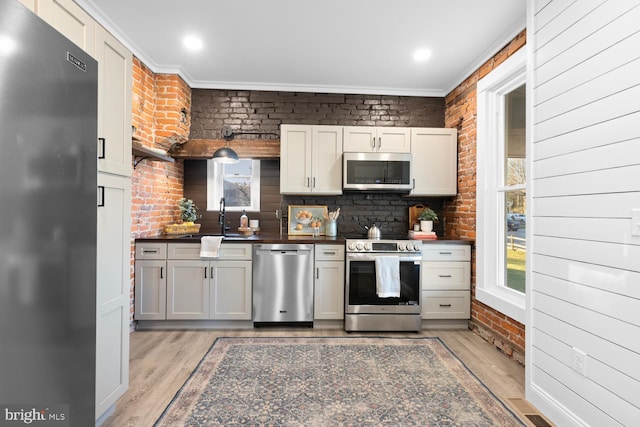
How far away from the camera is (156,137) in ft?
12.1

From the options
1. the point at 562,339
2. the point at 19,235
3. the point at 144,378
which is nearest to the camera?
the point at 19,235

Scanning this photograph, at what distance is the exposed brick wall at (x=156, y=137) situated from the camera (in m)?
3.30

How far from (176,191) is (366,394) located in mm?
3086

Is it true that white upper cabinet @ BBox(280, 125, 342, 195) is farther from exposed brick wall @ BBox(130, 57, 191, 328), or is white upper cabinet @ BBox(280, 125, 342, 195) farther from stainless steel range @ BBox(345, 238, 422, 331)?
exposed brick wall @ BBox(130, 57, 191, 328)

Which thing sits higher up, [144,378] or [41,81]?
[41,81]

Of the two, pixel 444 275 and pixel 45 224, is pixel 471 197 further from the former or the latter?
pixel 45 224

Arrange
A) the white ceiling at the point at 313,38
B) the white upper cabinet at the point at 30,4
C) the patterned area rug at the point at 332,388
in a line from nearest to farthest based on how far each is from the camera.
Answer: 1. the white upper cabinet at the point at 30,4
2. the patterned area rug at the point at 332,388
3. the white ceiling at the point at 313,38

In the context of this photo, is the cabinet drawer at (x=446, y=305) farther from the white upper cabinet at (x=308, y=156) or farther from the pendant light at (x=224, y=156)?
the pendant light at (x=224, y=156)

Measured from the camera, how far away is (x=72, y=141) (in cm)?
108

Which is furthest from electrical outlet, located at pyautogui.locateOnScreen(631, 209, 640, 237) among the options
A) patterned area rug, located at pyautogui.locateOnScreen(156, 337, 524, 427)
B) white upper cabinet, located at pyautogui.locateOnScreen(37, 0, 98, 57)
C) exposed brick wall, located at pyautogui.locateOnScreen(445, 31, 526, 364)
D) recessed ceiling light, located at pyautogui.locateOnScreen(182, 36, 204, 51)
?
recessed ceiling light, located at pyautogui.locateOnScreen(182, 36, 204, 51)

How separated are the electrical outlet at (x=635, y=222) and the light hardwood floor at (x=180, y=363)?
1.26 m

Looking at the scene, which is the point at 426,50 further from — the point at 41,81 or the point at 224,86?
the point at 41,81

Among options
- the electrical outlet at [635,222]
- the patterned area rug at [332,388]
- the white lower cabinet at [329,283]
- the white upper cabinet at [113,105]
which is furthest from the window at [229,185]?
the electrical outlet at [635,222]

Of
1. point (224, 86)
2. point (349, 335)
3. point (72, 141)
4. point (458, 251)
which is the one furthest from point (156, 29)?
point (458, 251)
